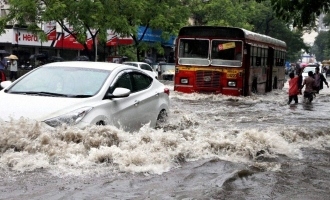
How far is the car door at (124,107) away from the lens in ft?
26.2

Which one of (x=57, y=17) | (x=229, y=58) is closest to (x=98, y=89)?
(x=229, y=58)

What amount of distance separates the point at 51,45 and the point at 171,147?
3046 centimetres

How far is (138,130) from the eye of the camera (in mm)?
8758

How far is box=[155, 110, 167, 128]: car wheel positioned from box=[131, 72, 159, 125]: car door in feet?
0.73

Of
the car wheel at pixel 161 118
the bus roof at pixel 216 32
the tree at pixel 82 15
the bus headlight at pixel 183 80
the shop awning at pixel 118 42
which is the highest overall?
the tree at pixel 82 15

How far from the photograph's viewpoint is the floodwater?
230 inches

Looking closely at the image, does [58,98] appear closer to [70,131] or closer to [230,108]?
[70,131]

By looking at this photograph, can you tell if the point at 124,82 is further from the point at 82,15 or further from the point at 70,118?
the point at 82,15

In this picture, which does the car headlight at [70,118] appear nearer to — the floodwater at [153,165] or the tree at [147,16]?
the floodwater at [153,165]

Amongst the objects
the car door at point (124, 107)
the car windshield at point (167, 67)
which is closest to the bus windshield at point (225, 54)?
the car door at point (124, 107)

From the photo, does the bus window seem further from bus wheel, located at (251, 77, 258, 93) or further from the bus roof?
bus wheel, located at (251, 77, 258, 93)

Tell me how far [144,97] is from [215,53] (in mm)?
10128

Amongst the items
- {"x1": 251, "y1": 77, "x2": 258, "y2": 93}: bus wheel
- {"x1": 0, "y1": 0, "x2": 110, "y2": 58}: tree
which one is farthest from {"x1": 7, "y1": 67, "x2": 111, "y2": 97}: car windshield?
{"x1": 0, "y1": 0, "x2": 110, "y2": 58}: tree

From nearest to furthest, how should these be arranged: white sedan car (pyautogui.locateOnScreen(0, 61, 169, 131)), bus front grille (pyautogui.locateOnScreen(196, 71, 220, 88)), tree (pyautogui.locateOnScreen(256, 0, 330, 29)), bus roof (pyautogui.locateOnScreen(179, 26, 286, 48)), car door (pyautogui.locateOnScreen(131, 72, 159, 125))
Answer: white sedan car (pyautogui.locateOnScreen(0, 61, 169, 131)) < car door (pyautogui.locateOnScreen(131, 72, 159, 125)) < tree (pyautogui.locateOnScreen(256, 0, 330, 29)) < bus roof (pyautogui.locateOnScreen(179, 26, 286, 48)) < bus front grille (pyautogui.locateOnScreen(196, 71, 220, 88))
